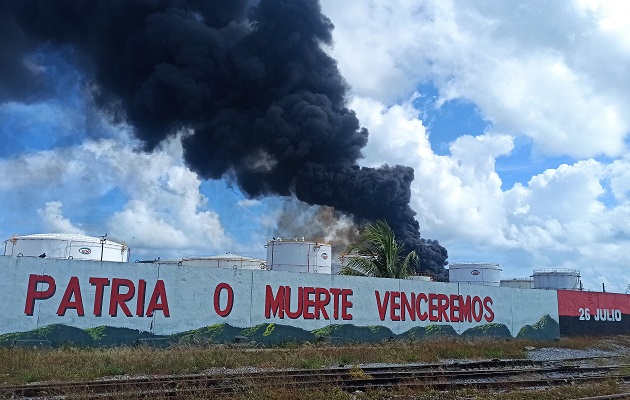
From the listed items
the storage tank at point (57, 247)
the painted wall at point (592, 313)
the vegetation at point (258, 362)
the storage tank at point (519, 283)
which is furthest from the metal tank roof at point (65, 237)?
the storage tank at point (519, 283)

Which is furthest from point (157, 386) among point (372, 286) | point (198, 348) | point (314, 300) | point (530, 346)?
point (530, 346)

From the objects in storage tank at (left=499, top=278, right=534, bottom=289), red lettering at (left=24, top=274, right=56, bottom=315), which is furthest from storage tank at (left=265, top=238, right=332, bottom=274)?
storage tank at (left=499, top=278, right=534, bottom=289)

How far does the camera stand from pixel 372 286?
2688 centimetres

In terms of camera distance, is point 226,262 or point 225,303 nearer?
point 225,303

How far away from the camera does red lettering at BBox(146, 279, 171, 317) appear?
69.5 feet

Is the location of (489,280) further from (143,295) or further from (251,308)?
(143,295)

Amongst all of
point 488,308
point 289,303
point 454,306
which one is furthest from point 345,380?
point 488,308

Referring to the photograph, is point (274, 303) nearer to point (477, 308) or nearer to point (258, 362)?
point (258, 362)

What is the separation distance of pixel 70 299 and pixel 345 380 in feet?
36.7

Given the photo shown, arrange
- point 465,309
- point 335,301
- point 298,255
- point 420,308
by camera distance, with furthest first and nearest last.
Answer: point 298,255, point 465,309, point 420,308, point 335,301

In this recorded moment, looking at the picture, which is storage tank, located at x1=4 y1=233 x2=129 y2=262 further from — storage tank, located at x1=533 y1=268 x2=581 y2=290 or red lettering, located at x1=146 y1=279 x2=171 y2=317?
storage tank, located at x1=533 y1=268 x2=581 y2=290

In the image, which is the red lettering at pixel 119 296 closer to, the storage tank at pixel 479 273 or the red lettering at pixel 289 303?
the red lettering at pixel 289 303

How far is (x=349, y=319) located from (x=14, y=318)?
13475 mm

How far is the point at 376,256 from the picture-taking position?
2897 cm
